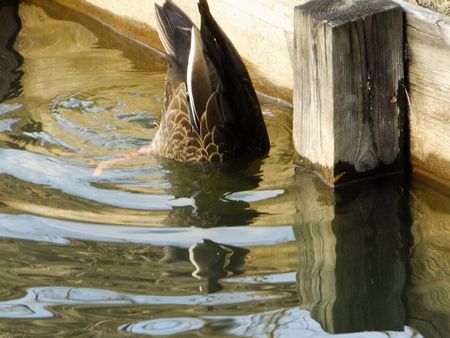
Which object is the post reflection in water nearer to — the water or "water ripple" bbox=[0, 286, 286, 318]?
the water

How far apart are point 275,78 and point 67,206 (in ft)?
5.35

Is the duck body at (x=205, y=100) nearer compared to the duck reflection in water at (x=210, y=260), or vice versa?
the duck reflection in water at (x=210, y=260)

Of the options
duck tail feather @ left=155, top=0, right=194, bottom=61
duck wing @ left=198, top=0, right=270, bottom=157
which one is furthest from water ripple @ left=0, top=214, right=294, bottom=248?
duck tail feather @ left=155, top=0, right=194, bottom=61

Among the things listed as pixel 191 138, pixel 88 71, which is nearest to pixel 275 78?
pixel 191 138

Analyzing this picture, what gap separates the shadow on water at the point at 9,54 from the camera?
6.13 metres

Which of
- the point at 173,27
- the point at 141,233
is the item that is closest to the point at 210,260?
the point at 141,233

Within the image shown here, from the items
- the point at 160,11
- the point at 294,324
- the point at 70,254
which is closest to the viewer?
the point at 294,324

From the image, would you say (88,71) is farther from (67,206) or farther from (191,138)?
(67,206)

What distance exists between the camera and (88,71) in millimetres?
6355

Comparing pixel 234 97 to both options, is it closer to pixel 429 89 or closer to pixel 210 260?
pixel 429 89

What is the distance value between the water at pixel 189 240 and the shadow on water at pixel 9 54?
109 millimetres

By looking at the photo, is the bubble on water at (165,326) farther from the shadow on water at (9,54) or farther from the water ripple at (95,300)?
the shadow on water at (9,54)

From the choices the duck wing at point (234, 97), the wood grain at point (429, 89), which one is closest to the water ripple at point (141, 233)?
the wood grain at point (429, 89)

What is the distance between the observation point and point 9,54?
6688 mm
